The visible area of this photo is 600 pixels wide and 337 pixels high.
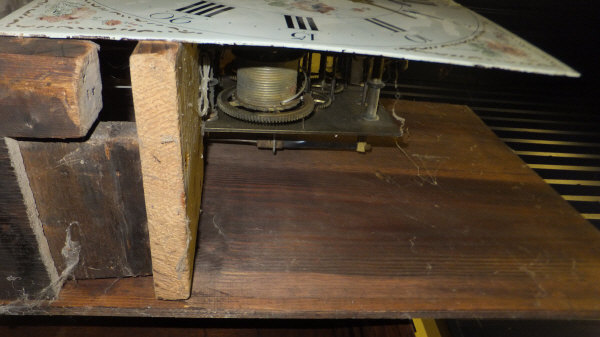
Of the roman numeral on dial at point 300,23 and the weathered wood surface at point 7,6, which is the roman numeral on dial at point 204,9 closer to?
the roman numeral on dial at point 300,23

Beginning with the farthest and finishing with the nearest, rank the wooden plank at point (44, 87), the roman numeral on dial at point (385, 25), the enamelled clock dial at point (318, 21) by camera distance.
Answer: the roman numeral on dial at point (385, 25) < the enamelled clock dial at point (318, 21) < the wooden plank at point (44, 87)

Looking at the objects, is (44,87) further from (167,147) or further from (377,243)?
(377,243)

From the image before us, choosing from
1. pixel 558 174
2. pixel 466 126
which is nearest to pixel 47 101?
pixel 466 126

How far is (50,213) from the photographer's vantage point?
0.58 meters

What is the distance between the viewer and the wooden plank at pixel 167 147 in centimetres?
48

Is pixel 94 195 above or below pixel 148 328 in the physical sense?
above

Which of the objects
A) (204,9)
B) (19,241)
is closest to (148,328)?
(19,241)

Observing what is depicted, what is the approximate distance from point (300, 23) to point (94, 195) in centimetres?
42

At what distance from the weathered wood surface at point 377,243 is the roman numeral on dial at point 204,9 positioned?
0.37 metres

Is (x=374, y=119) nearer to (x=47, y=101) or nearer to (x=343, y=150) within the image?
(x=343, y=150)

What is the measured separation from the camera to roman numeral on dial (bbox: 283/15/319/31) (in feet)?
2.25

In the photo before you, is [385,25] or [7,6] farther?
[7,6]

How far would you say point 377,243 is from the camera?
2.67 ft

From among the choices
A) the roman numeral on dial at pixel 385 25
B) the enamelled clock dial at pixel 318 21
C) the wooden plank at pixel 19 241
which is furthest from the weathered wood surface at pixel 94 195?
the roman numeral on dial at pixel 385 25
